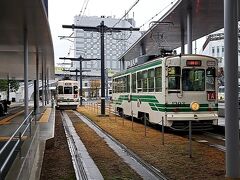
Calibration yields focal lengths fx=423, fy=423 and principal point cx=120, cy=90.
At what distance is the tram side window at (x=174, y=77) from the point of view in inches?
683

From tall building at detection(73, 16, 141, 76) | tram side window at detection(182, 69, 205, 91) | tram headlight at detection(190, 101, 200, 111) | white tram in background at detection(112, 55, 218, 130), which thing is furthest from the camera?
tall building at detection(73, 16, 141, 76)

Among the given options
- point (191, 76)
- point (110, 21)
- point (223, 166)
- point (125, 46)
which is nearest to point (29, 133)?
point (223, 166)

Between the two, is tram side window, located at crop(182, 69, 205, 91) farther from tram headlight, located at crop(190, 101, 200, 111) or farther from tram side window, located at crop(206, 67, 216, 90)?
tram headlight, located at crop(190, 101, 200, 111)

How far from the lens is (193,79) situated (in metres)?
17.6

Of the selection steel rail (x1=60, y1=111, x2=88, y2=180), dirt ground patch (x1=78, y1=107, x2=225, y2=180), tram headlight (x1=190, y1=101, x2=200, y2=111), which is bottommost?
steel rail (x1=60, y1=111, x2=88, y2=180)

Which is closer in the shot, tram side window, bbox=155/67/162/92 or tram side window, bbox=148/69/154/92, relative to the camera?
tram side window, bbox=155/67/162/92

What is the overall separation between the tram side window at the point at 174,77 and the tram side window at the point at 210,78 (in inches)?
51.1

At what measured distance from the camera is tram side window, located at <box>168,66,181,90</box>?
57.0ft

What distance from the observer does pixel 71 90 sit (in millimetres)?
Result: 43625

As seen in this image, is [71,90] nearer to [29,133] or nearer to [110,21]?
[110,21]

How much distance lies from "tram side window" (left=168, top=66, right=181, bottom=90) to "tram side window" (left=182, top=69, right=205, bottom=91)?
25 centimetres

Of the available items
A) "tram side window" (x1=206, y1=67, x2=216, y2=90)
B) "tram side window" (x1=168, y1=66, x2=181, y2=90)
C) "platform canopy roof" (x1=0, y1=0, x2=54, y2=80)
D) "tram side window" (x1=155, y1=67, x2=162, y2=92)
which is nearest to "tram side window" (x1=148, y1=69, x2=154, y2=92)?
"tram side window" (x1=155, y1=67, x2=162, y2=92)

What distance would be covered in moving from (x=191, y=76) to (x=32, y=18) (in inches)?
289

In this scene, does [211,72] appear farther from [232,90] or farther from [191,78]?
[232,90]
